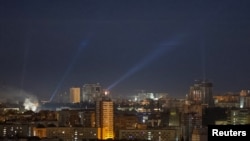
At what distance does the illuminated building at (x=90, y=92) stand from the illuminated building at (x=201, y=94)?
8.89 ft

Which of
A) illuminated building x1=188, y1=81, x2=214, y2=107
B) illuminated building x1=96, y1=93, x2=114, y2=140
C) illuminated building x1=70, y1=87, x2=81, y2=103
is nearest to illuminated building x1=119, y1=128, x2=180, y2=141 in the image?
illuminated building x1=96, y1=93, x2=114, y2=140

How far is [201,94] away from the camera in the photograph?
16781 mm

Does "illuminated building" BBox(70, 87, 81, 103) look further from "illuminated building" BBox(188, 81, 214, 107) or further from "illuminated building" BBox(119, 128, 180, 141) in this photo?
"illuminated building" BBox(119, 128, 180, 141)

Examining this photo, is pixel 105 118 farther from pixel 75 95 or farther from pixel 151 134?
pixel 75 95

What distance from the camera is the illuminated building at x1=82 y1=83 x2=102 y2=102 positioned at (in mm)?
18478

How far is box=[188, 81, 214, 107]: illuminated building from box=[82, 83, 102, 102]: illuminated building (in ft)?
8.89

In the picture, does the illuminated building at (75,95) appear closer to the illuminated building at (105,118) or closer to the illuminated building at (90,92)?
the illuminated building at (90,92)

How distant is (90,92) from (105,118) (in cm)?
442

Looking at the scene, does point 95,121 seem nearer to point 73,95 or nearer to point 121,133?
point 121,133

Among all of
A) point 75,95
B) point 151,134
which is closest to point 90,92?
point 75,95

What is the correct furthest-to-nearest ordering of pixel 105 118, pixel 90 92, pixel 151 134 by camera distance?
pixel 90 92 < pixel 105 118 < pixel 151 134

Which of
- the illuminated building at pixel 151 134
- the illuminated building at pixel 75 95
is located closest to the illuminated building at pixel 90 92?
the illuminated building at pixel 75 95

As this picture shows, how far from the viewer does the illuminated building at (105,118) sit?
14.0 m

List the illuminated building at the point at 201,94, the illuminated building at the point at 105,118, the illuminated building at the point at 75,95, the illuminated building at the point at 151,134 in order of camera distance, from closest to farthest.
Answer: the illuminated building at the point at 151,134, the illuminated building at the point at 105,118, the illuminated building at the point at 201,94, the illuminated building at the point at 75,95
